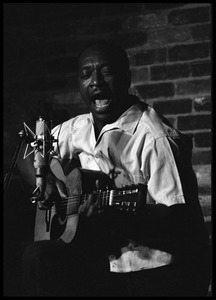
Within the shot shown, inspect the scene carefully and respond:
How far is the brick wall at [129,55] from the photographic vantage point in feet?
11.5

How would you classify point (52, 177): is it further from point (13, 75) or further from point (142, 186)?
point (13, 75)

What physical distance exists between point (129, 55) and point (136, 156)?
0.80 metres

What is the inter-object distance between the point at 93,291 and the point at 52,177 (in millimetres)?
532

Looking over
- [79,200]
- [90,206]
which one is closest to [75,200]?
[79,200]

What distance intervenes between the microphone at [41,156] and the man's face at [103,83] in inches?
10.4

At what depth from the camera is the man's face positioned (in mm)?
3143

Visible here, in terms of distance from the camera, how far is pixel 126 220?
2.90 meters

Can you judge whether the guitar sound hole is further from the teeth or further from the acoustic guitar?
the teeth

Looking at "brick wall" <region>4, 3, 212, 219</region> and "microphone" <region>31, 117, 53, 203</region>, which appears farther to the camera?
"brick wall" <region>4, 3, 212, 219</region>

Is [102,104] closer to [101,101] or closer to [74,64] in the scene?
[101,101]

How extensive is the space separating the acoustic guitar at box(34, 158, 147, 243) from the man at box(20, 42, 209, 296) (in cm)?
2

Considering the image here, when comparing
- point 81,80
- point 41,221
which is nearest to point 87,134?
point 81,80

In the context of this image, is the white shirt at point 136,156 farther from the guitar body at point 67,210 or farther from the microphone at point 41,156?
the microphone at point 41,156

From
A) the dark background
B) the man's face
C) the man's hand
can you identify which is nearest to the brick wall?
the dark background
